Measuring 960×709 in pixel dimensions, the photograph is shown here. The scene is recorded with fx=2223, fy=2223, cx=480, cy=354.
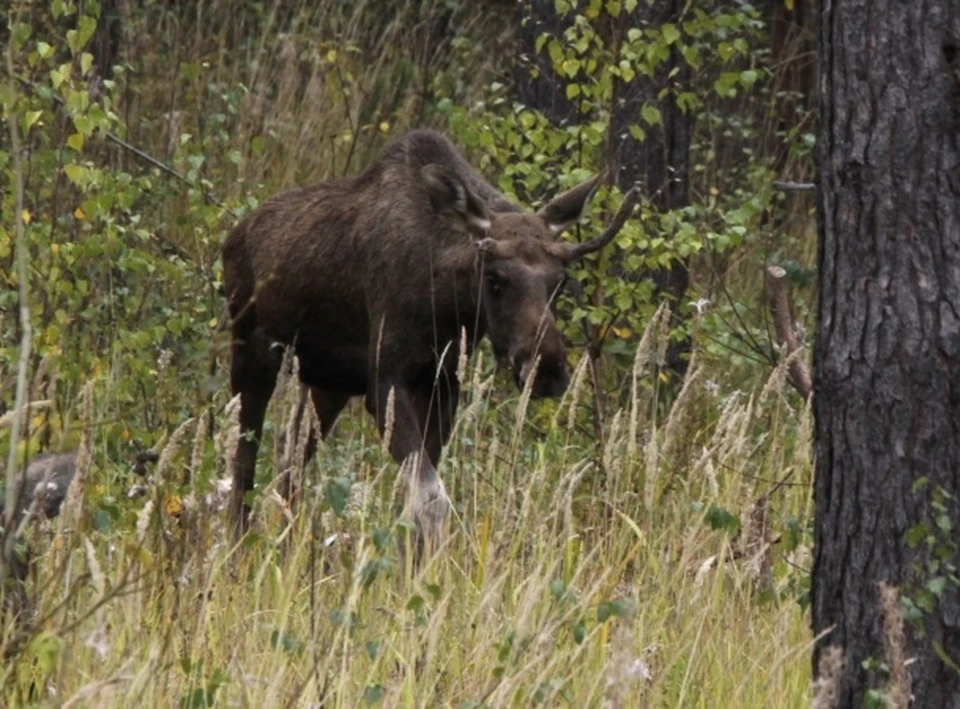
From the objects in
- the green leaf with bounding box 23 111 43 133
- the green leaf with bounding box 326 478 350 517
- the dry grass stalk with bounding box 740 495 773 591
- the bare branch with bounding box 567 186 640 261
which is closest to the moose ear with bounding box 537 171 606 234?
the bare branch with bounding box 567 186 640 261

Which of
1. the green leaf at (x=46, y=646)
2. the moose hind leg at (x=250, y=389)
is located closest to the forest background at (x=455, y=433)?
the green leaf at (x=46, y=646)

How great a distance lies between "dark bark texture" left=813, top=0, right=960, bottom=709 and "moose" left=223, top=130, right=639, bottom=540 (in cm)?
316

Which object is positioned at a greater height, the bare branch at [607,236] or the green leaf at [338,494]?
the green leaf at [338,494]

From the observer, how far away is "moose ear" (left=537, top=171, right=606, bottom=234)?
8.31 m

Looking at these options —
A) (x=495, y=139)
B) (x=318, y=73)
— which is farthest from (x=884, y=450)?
(x=318, y=73)

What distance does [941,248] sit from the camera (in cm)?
423

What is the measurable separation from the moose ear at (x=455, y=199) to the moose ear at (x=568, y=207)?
234 mm

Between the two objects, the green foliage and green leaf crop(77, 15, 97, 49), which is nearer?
green leaf crop(77, 15, 97, 49)

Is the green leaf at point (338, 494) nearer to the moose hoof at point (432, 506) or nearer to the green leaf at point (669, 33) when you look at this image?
the moose hoof at point (432, 506)

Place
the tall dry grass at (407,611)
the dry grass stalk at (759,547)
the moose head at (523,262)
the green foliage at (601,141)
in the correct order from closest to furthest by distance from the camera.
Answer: the tall dry grass at (407,611) → the dry grass stalk at (759,547) → the moose head at (523,262) → the green foliage at (601,141)

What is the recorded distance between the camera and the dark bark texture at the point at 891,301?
13.9 feet

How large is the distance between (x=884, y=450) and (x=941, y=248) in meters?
0.41

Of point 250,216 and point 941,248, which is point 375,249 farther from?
point 941,248

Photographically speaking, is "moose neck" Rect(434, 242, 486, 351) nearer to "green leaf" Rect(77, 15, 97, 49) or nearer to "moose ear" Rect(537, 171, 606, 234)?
"moose ear" Rect(537, 171, 606, 234)
